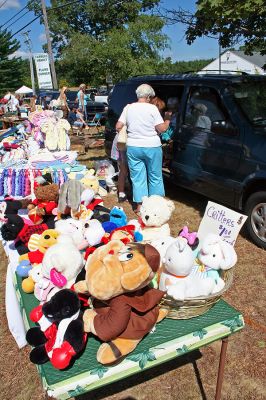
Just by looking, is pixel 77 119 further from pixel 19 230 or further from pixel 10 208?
pixel 19 230

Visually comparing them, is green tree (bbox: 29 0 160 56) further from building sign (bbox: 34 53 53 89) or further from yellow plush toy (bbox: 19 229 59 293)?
yellow plush toy (bbox: 19 229 59 293)

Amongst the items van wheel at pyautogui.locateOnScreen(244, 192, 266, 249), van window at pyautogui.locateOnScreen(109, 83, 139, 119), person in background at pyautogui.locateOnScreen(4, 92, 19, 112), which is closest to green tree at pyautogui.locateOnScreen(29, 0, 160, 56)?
person in background at pyautogui.locateOnScreen(4, 92, 19, 112)

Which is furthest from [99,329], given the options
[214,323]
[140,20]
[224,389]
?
[140,20]

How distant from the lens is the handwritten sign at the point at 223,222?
2.23 m

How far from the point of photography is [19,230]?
2609mm

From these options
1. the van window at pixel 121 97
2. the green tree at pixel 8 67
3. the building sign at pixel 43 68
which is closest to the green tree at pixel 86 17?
the green tree at pixel 8 67

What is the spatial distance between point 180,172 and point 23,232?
2862mm

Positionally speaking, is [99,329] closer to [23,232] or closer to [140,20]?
[23,232]

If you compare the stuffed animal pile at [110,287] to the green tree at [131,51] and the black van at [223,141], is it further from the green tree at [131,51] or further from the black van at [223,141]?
the green tree at [131,51]

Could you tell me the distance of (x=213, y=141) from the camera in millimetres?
4254

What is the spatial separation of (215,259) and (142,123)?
2792mm

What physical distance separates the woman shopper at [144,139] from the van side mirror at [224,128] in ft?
1.90

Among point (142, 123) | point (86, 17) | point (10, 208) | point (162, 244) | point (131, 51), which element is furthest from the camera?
point (86, 17)

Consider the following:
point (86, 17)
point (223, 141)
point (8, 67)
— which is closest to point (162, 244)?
point (223, 141)
